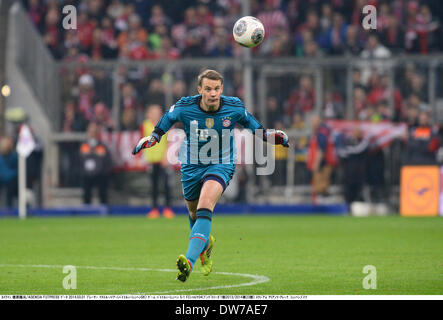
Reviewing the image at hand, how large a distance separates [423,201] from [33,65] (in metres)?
10.4

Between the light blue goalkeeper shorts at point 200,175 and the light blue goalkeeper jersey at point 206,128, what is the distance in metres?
0.06

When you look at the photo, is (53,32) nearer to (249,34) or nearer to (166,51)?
(166,51)

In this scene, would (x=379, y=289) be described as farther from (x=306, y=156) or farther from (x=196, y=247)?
(x=306, y=156)

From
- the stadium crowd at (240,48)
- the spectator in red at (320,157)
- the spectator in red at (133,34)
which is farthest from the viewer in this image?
the spectator in red at (133,34)

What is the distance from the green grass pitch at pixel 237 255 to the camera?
913 cm

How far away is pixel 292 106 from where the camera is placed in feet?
77.3

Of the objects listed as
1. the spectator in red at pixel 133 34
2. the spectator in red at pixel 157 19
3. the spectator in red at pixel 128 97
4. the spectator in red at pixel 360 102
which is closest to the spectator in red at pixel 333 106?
the spectator in red at pixel 360 102

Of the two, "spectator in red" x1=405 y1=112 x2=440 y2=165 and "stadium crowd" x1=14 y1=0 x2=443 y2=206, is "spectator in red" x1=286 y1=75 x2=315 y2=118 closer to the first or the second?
"stadium crowd" x1=14 y1=0 x2=443 y2=206

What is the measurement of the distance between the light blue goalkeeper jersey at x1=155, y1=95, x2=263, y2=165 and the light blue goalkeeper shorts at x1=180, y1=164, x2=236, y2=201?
0.21ft

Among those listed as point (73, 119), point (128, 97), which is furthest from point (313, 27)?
point (73, 119)

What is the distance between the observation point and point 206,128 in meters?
10.1

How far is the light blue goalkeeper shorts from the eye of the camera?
9922 millimetres

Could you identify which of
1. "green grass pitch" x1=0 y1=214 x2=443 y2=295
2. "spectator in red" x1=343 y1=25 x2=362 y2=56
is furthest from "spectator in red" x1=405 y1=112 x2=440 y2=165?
"spectator in red" x1=343 y1=25 x2=362 y2=56

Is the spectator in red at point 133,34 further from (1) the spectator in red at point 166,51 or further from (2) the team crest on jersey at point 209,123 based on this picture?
(2) the team crest on jersey at point 209,123
